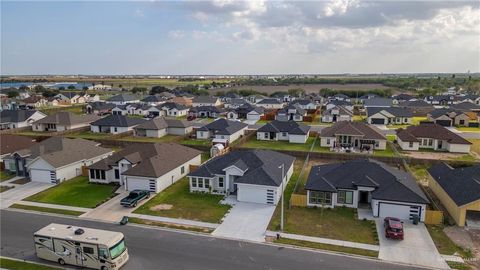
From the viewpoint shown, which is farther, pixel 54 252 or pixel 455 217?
pixel 455 217

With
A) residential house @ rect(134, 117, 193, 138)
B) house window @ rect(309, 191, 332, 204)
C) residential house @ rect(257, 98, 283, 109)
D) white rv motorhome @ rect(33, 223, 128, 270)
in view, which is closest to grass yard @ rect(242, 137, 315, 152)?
residential house @ rect(134, 117, 193, 138)

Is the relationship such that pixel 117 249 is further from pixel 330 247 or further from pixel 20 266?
pixel 330 247

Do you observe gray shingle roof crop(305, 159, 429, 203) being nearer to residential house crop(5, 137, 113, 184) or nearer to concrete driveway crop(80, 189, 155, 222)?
concrete driveway crop(80, 189, 155, 222)

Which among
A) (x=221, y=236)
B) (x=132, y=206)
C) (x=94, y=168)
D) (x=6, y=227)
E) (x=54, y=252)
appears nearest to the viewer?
(x=54, y=252)

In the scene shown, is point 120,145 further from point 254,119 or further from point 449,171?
point 449,171

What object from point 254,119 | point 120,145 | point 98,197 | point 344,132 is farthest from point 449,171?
point 254,119

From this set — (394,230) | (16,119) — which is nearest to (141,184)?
(394,230)
